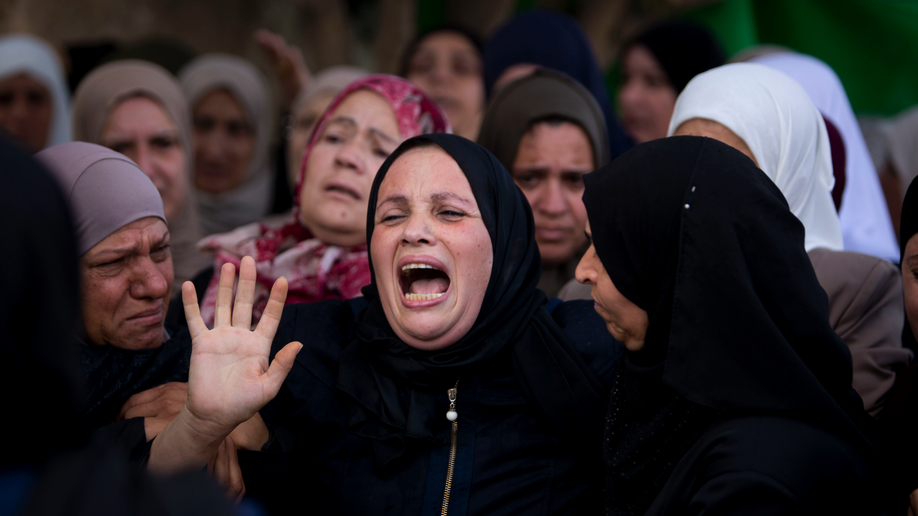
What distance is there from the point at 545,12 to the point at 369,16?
256 cm

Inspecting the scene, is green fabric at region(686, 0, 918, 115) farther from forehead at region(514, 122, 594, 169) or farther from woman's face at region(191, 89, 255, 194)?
woman's face at region(191, 89, 255, 194)

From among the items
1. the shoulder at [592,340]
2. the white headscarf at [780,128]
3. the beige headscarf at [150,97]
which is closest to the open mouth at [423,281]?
the shoulder at [592,340]

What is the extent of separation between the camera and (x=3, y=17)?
5.25 metres

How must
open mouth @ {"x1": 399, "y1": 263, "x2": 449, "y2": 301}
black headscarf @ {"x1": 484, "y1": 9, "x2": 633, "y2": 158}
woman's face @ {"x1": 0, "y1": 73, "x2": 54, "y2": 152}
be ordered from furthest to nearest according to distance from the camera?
woman's face @ {"x1": 0, "y1": 73, "x2": 54, "y2": 152} < black headscarf @ {"x1": 484, "y1": 9, "x2": 633, "y2": 158} < open mouth @ {"x1": 399, "y1": 263, "x2": 449, "y2": 301}

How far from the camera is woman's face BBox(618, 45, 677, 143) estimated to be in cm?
430

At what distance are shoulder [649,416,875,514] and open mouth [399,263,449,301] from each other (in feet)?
2.82

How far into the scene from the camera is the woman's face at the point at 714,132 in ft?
7.84

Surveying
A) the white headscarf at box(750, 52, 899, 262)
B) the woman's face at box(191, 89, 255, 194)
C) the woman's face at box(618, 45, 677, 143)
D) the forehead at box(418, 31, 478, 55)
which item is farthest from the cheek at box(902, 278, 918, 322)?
the woman's face at box(191, 89, 255, 194)

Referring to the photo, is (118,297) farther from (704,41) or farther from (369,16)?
(369,16)

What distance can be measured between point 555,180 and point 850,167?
5.03ft

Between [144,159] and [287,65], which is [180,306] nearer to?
[144,159]

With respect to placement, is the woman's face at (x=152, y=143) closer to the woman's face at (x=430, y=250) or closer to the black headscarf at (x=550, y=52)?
the black headscarf at (x=550, y=52)

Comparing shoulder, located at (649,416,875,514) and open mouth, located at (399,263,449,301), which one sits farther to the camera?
open mouth, located at (399,263,449,301)

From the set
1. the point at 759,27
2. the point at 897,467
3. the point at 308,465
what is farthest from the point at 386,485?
the point at 759,27
